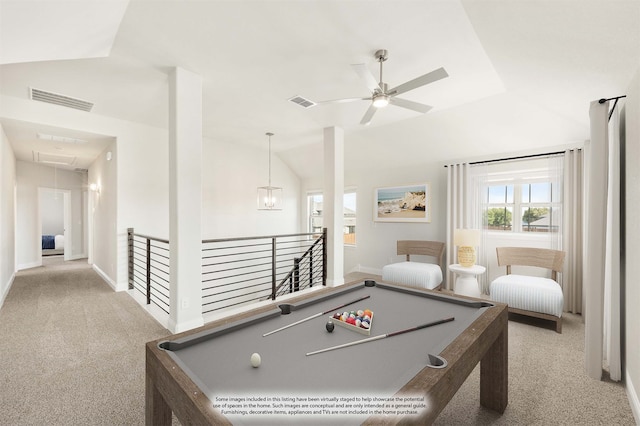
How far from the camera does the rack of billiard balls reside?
5.06 feet

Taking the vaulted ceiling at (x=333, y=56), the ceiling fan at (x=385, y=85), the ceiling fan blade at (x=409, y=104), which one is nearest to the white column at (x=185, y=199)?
the vaulted ceiling at (x=333, y=56)

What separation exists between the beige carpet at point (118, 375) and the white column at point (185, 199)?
44 cm

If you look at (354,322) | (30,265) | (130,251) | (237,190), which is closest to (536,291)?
(354,322)

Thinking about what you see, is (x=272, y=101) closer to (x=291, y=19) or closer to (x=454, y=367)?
(x=291, y=19)

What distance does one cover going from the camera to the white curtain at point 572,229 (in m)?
3.84

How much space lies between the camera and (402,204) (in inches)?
229

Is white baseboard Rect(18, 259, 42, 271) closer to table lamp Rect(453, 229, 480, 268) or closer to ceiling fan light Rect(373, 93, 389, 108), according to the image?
ceiling fan light Rect(373, 93, 389, 108)

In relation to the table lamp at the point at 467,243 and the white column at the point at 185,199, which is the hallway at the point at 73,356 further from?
the table lamp at the point at 467,243

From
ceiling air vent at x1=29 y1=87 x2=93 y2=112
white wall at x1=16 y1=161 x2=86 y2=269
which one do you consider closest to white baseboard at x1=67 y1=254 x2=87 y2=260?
white wall at x1=16 y1=161 x2=86 y2=269

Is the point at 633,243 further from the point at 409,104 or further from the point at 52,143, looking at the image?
the point at 52,143

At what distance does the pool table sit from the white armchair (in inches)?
72.7

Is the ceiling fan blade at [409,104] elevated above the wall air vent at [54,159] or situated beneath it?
situated beneath

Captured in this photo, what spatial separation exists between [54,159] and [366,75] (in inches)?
299

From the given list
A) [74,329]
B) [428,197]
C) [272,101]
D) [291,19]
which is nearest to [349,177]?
[428,197]
